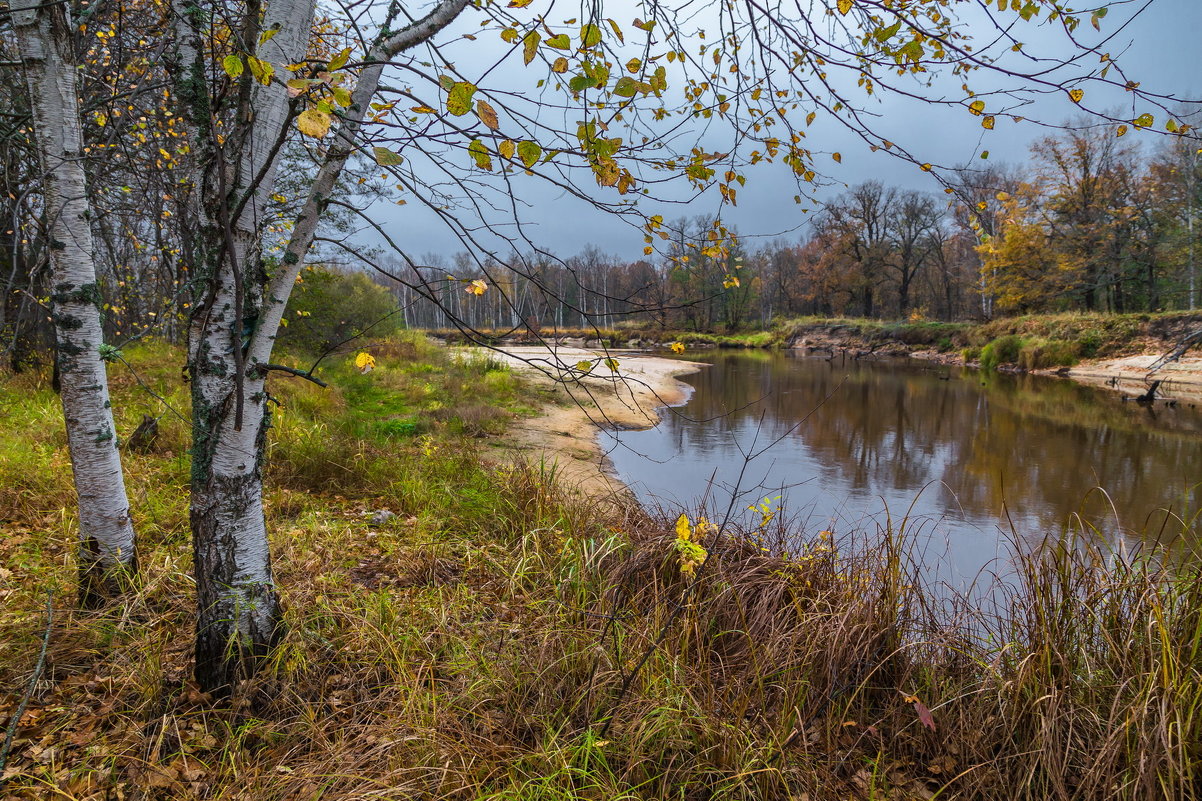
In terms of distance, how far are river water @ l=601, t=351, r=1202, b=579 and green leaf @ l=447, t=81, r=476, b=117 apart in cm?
218

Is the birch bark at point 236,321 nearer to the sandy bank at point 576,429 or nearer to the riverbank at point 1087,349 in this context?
the sandy bank at point 576,429

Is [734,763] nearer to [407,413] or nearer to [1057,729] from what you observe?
[1057,729]

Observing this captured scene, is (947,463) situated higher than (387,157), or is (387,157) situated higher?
(387,157)

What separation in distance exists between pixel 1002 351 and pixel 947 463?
62.7ft

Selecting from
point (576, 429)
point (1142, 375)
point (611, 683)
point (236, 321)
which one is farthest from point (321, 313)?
point (1142, 375)

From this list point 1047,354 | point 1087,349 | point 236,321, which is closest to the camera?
point 236,321

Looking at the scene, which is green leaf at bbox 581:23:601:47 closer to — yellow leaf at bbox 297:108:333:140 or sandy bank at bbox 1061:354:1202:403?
yellow leaf at bbox 297:108:333:140

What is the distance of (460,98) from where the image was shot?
3.83 feet

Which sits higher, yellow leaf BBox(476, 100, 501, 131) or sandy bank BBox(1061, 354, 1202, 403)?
yellow leaf BBox(476, 100, 501, 131)

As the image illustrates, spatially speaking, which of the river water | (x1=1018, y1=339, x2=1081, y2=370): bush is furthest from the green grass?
(x1=1018, y1=339, x2=1081, y2=370): bush

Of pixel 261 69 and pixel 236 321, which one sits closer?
pixel 261 69

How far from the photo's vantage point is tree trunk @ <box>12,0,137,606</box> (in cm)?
234

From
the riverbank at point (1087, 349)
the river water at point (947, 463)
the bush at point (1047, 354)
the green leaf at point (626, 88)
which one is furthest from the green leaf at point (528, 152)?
the bush at point (1047, 354)

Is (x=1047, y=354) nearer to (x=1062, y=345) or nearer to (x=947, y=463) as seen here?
(x=1062, y=345)
